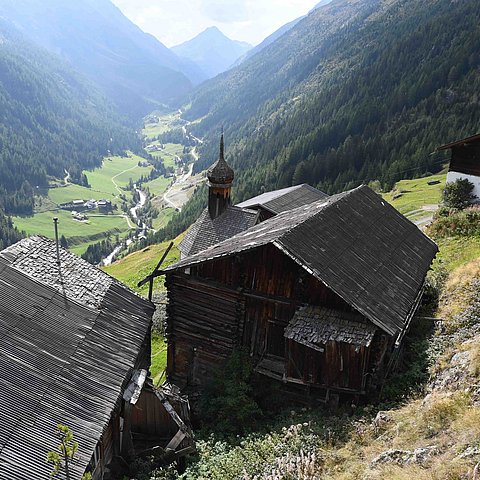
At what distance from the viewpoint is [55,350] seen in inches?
610

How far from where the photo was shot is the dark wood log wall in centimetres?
1639

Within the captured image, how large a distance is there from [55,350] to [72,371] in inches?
39.3

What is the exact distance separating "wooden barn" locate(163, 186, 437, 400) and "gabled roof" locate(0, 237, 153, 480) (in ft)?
9.04

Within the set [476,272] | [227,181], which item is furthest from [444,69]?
[476,272]

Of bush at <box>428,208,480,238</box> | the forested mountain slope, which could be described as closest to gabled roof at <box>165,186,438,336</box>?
bush at <box>428,208,480,238</box>

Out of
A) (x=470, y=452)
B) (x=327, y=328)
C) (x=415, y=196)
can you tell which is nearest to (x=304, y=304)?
(x=327, y=328)

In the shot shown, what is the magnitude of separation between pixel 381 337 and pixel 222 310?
648 cm

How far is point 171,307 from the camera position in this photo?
67.2 ft

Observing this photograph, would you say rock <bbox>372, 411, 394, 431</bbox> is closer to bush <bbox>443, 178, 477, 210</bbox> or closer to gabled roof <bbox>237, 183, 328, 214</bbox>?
bush <bbox>443, 178, 477, 210</bbox>

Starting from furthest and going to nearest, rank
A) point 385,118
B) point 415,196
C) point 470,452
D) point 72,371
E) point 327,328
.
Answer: point 385,118
point 415,196
point 327,328
point 72,371
point 470,452

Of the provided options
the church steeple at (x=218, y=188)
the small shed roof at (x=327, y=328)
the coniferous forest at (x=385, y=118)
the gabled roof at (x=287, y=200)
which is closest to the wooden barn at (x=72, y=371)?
the small shed roof at (x=327, y=328)

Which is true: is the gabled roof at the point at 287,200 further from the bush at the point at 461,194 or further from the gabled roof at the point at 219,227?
the bush at the point at 461,194

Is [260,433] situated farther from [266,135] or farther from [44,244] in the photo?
[266,135]

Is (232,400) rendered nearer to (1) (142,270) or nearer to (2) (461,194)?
(2) (461,194)
